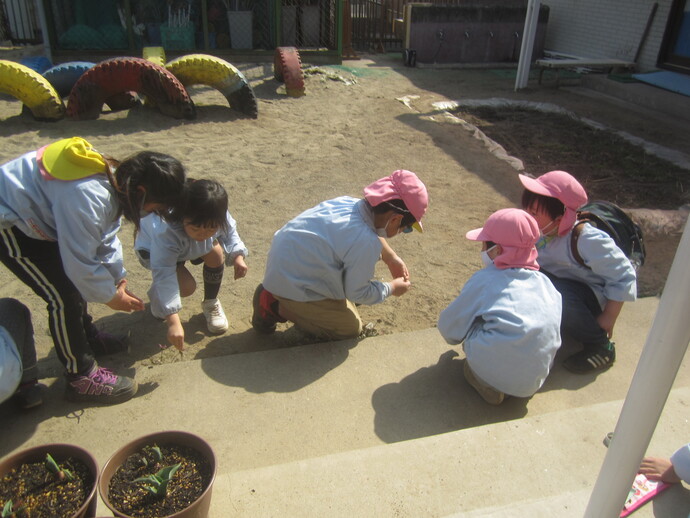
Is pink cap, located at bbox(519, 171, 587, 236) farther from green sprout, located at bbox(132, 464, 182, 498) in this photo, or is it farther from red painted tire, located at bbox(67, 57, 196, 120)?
red painted tire, located at bbox(67, 57, 196, 120)

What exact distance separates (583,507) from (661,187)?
201 inches

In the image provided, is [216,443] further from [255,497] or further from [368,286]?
[368,286]

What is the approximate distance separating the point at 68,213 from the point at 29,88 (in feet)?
18.6

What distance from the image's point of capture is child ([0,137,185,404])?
2.30m

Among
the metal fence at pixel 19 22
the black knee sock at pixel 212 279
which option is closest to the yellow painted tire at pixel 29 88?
the black knee sock at pixel 212 279

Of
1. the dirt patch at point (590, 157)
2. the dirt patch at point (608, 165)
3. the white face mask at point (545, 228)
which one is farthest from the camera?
the dirt patch at point (590, 157)

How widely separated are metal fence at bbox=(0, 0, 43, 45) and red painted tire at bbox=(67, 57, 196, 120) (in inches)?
270

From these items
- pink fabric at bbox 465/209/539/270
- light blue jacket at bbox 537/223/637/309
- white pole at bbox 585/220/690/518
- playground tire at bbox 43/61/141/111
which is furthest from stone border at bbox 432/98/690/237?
playground tire at bbox 43/61/141/111

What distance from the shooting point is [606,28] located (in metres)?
11.7

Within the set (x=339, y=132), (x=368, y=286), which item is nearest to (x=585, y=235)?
(x=368, y=286)

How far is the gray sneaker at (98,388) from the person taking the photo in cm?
272

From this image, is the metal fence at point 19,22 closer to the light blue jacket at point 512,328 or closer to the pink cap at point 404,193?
the pink cap at point 404,193

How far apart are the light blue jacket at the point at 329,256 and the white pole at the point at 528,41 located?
8058 millimetres

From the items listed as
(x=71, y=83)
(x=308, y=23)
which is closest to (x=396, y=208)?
(x=71, y=83)
